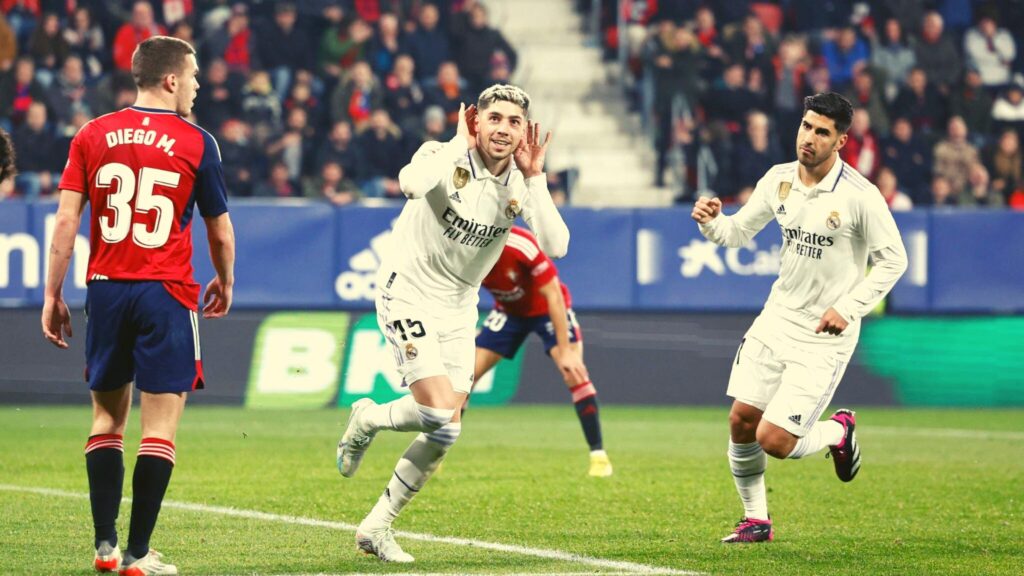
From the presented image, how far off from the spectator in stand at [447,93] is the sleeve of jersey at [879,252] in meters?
12.2

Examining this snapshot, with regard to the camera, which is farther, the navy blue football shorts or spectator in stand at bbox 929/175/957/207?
spectator in stand at bbox 929/175/957/207

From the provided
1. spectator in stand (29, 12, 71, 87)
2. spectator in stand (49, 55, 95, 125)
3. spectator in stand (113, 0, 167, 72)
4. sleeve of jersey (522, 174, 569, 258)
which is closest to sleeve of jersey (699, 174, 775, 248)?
sleeve of jersey (522, 174, 569, 258)

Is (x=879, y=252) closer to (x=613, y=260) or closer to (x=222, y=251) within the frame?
(x=222, y=251)

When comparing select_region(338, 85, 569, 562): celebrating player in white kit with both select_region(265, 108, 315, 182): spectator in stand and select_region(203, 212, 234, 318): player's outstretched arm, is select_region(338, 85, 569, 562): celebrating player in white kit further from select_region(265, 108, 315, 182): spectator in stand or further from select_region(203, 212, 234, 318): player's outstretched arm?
select_region(265, 108, 315, 182): spectator in stand

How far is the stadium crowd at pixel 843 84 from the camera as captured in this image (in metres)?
21.0

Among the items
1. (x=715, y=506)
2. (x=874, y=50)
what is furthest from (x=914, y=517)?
(x=874, y=50)

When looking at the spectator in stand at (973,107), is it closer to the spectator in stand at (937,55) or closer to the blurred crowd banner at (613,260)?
the spectator in stand at (937,55)

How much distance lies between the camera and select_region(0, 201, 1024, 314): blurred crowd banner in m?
16.5

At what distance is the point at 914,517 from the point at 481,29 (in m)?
13.2

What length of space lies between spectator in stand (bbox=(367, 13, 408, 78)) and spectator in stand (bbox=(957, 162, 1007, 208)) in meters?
7.43

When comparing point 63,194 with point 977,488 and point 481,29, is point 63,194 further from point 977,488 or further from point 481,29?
point 481,29

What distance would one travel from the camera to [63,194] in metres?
6.84

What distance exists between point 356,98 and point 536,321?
829 cm

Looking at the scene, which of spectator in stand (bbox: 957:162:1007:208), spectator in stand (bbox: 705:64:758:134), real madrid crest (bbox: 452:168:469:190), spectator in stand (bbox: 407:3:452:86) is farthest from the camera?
spectator in stand (bbox: 705:64:758:134)
